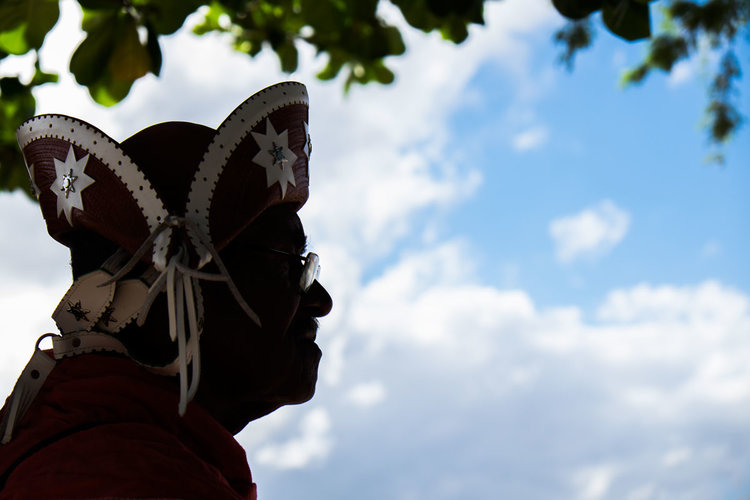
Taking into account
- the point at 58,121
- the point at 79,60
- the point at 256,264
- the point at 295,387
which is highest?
the point at 79,60

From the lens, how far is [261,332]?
216 cm

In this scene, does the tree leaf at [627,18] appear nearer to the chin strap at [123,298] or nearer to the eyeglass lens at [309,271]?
the eyeglass lens at [309,271]

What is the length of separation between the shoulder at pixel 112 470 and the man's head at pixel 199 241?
0.24 meters

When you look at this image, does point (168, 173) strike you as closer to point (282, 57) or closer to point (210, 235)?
point (210, 235)

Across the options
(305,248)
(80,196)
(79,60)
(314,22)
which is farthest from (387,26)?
(80,196)

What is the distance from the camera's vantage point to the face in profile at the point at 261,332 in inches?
83.7

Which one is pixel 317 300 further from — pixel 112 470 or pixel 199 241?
pixel 112 470

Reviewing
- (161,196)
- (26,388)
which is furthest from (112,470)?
(161,196)

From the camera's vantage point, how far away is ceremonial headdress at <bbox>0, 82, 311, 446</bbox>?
6.57 feet

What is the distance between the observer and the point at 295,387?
7.36ft

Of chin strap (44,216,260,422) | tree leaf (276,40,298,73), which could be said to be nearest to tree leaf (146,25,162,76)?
tree leaf (276,40,298,73)

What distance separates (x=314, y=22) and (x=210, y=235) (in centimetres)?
227

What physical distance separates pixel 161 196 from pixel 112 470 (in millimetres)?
737

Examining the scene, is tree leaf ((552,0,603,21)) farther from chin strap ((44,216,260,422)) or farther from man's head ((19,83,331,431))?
chin strap ((44,216,260,422))
